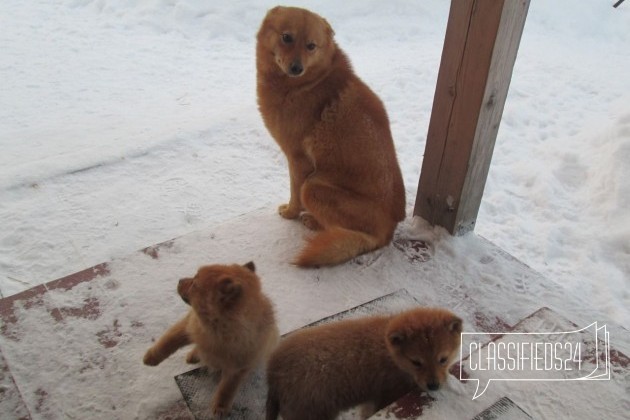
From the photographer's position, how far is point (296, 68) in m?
2.31

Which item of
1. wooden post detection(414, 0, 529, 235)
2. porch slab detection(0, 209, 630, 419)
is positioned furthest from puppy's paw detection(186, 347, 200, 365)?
A: wooden post detection(414, 0, 529, 235)

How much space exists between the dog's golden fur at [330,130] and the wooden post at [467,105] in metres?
0.21

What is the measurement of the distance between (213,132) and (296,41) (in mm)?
2148

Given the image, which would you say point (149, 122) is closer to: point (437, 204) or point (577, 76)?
point (437, 204)

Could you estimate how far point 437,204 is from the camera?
8.28ft

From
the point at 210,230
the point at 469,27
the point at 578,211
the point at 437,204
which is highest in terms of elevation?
the point at 469,27

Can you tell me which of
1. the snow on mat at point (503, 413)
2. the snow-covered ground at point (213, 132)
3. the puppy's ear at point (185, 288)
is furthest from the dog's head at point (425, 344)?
the snow-covered ground at point (213, 132)

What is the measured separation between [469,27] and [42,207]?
2.73m

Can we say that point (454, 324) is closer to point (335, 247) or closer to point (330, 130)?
point (335, 247)

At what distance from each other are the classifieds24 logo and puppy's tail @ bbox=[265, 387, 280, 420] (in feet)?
1.96

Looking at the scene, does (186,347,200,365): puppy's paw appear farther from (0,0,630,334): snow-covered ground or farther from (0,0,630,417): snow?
(0,0,630,334): snow-covered ground

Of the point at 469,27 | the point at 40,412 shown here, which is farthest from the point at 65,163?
the point at 469,27

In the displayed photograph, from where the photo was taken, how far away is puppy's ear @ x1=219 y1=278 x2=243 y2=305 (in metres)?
1.42

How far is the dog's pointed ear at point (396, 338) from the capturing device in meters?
1.42
